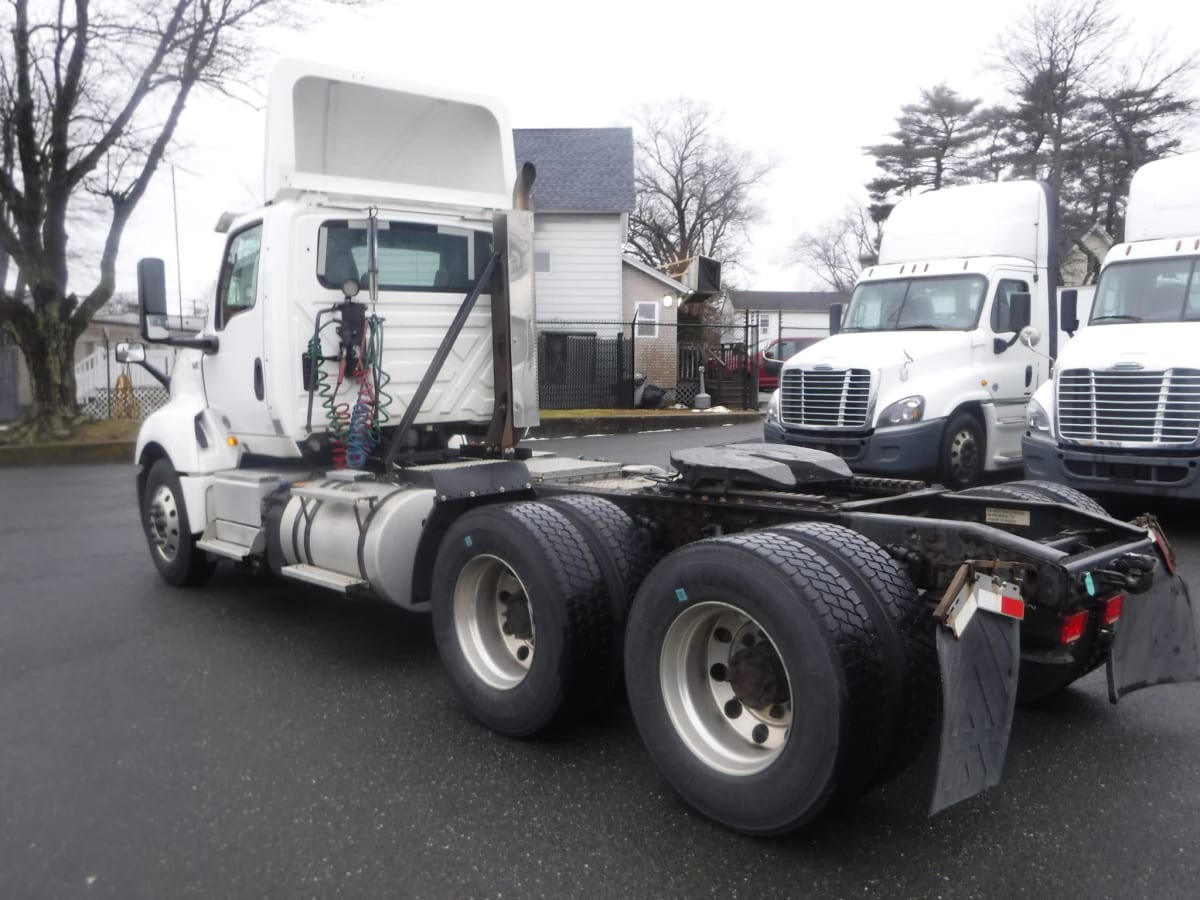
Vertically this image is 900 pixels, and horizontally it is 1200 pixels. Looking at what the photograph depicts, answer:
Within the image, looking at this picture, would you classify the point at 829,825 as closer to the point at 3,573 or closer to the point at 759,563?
the point at 759,563

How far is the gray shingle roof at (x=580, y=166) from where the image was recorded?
3095cm

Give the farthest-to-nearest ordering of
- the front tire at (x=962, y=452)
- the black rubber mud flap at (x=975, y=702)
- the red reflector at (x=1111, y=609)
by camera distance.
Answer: the front tire at (x=962, y=452) < the red reflector at (x=1111, y=609) < the black rubber mud flap at (x=975, y=702)

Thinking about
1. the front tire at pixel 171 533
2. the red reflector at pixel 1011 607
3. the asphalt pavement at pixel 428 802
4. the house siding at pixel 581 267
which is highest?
the house siding at pixel 581 267

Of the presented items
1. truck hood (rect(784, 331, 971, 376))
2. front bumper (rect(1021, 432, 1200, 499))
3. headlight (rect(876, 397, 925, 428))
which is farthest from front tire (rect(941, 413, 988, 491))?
front bumper (rect(1021, 432, 1200, 499))

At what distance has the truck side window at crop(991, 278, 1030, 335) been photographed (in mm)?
11508

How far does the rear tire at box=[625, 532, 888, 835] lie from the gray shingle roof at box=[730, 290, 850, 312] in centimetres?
6312

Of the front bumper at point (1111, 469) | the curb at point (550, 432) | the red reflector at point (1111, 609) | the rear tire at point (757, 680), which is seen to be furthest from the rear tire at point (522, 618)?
the curb at point (550, 432)

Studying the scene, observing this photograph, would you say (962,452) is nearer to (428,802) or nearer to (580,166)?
(428,802)

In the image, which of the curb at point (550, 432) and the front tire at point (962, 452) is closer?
the front tire at point (962, 452)

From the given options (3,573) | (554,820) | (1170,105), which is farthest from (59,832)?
(1170,105)

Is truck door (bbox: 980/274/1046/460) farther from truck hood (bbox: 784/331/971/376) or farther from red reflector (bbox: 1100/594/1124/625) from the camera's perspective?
red reflector (bbox: 1100/594/1124/625)

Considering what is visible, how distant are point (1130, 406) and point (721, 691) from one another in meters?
6.39

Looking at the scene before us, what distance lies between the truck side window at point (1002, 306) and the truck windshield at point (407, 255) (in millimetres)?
6973

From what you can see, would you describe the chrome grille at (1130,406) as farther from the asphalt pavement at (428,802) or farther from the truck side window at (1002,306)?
the asphalt pavement at (428,802)
